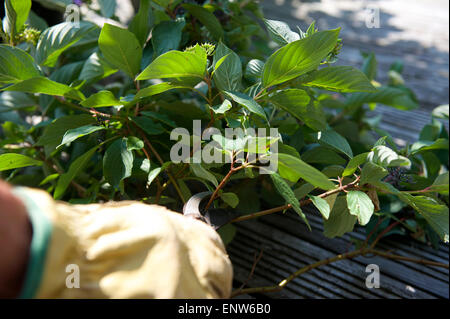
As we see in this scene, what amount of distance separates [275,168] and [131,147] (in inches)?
9.3

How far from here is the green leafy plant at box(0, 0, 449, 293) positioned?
1.78 ft

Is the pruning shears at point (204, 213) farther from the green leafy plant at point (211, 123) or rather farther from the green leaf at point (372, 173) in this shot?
the green leaf at point (372, 173)

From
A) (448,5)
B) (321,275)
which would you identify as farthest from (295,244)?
(448,5)

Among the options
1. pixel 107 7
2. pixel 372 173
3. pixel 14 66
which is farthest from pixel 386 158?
pixel 107 7

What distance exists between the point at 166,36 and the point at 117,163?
237 millimetres

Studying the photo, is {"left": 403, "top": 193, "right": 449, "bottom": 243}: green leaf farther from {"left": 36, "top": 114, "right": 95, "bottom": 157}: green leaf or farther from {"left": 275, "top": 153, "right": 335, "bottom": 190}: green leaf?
{"left": 36, "top": 114, "right": 95, "bottom": 157}: green leaf

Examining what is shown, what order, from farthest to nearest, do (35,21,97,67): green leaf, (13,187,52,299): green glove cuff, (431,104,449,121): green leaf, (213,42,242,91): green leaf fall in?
(431,104,449,121): green leaf
(35,21,97,67): green leaf
(213,42,242,91): green leaf
(13,187,52,299): green glove cuff

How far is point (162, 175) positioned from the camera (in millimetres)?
706

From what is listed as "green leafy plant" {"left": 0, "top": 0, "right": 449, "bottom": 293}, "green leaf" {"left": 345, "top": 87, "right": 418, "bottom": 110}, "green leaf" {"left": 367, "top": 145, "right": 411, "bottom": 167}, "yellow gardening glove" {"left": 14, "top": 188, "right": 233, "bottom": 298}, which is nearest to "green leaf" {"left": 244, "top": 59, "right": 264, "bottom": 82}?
"green leafy plant" {"left": 0, "top": 0, "right": 449, "bottom": 293}

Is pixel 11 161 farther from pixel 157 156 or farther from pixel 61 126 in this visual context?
pixel 157 156

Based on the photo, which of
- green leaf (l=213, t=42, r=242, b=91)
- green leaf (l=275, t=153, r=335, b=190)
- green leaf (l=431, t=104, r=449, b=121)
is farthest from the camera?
green leaf (l=431, t=104, r=449, b=121)

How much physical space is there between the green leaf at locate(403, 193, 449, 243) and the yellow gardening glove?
274 millimetres

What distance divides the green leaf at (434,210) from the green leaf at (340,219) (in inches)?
3.8
